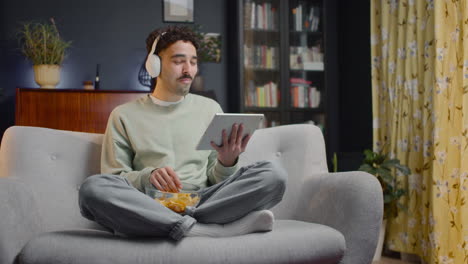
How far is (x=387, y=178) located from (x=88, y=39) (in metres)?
2.72

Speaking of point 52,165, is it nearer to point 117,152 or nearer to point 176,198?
point 117,152

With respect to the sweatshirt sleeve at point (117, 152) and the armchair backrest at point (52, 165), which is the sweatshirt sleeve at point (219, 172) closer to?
the sweatshirt sleeve at point (117, 152)

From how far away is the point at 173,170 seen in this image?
1912mm

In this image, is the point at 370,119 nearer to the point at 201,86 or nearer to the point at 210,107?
the point at 201,86

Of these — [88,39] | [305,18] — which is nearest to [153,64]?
[88,39]

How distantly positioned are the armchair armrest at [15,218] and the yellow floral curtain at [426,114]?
2.25m

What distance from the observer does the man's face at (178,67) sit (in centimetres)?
217

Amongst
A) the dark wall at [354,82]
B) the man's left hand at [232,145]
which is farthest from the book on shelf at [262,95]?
the man's left hand at [232,145]

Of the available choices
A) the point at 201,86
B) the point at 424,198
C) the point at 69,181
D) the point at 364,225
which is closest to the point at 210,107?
the point at 69,181

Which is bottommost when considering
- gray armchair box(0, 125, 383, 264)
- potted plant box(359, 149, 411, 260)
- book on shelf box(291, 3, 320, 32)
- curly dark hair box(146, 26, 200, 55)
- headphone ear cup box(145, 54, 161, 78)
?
potted plant box(359, 149, 411, 260)

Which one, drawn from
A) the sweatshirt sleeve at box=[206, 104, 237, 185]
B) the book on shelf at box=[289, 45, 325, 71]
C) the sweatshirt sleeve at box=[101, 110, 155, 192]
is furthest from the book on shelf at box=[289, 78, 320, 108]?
the sweatshirt sleeve at box=[101, 110, 155, 192]

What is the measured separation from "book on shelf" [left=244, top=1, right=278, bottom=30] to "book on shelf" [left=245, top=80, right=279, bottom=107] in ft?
1.60

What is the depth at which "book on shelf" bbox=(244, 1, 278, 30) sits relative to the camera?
180 inches

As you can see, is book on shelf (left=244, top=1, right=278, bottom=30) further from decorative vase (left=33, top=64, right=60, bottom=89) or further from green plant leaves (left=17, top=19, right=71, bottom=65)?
decorative vase (left=33, top=64, right=60, bottom=89)
